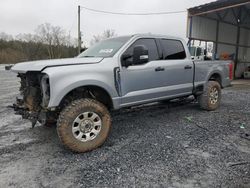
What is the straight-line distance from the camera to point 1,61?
39.7 metres

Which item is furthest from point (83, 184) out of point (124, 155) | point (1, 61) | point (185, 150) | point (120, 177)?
point (1, 61)

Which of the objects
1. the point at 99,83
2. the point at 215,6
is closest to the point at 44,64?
the point at 99,83

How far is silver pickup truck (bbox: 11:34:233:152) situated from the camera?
11.8 ft

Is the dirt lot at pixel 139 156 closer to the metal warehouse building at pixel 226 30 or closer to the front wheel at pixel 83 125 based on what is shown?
the front wheel at pixel 83 125

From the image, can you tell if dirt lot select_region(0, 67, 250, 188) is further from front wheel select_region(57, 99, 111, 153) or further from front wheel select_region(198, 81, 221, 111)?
front wheel select_region(198, 81, 221, 111)

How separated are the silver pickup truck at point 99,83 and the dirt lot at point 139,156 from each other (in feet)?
1.41

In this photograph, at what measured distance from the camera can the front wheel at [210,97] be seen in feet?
20.4

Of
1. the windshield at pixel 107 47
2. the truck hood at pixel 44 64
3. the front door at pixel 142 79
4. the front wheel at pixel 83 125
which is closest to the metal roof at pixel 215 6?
the front door at pixel 142 79

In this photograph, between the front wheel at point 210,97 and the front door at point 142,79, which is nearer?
the front door at point 142,79

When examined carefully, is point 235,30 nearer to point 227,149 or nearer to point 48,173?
point 227,149

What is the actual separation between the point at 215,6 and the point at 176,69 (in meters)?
10.8

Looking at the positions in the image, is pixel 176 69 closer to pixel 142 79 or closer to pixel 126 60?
pixel 142 79

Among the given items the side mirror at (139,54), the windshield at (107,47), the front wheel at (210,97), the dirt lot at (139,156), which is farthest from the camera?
the front wheel at (210,97)

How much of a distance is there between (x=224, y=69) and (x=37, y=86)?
17.4 feet
